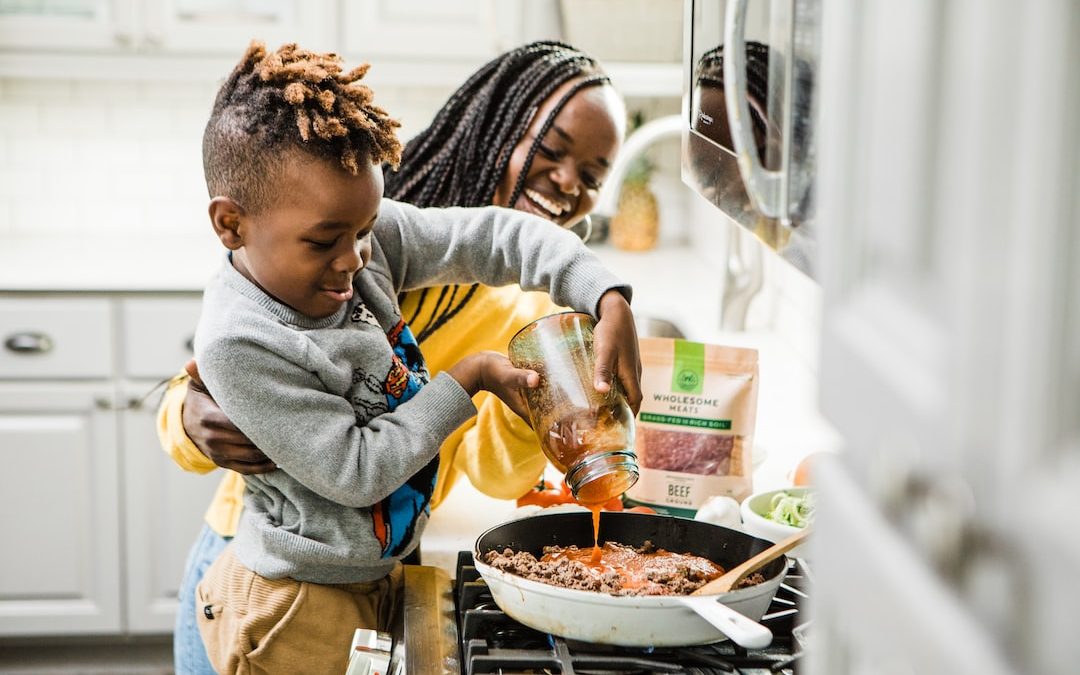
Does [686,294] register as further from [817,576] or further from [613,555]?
[817,576]

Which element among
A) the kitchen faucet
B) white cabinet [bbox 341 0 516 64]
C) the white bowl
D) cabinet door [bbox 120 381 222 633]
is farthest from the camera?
white cabinet [bbox 341 0 516 64]

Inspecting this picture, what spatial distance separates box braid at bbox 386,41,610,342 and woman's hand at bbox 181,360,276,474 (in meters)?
0.30

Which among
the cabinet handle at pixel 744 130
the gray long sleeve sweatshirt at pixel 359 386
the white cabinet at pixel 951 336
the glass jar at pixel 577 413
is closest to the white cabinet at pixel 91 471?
the gray long sleeve sweatshirt at pixel 359 386

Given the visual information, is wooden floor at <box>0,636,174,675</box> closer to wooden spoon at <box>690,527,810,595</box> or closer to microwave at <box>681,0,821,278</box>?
wooden spoon at <box>690,527,810,595</box>

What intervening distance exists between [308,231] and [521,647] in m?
0.44

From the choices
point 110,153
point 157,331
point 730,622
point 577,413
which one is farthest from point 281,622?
point 110,153

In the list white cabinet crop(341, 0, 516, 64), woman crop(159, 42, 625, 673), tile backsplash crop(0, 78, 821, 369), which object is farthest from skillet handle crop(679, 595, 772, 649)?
tile backsplash crop(0, 78, 821, 369)

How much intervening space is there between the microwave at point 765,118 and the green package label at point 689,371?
389mm

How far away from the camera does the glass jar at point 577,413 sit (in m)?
1.13

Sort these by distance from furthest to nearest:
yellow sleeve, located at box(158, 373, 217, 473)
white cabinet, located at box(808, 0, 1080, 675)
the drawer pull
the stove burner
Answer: the drawer pull, yellow sleeve, located at box(158, 373, 217, 473), the stove burner, white cabinet, located at box(808, 0, 1080, 675)

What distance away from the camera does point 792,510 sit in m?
1.36

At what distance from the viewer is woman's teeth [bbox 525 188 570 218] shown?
1.62 m

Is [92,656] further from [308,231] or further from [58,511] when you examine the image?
[308,231]

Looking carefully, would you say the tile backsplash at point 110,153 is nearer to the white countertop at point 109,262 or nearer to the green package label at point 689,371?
the white countertop at point 109,262
